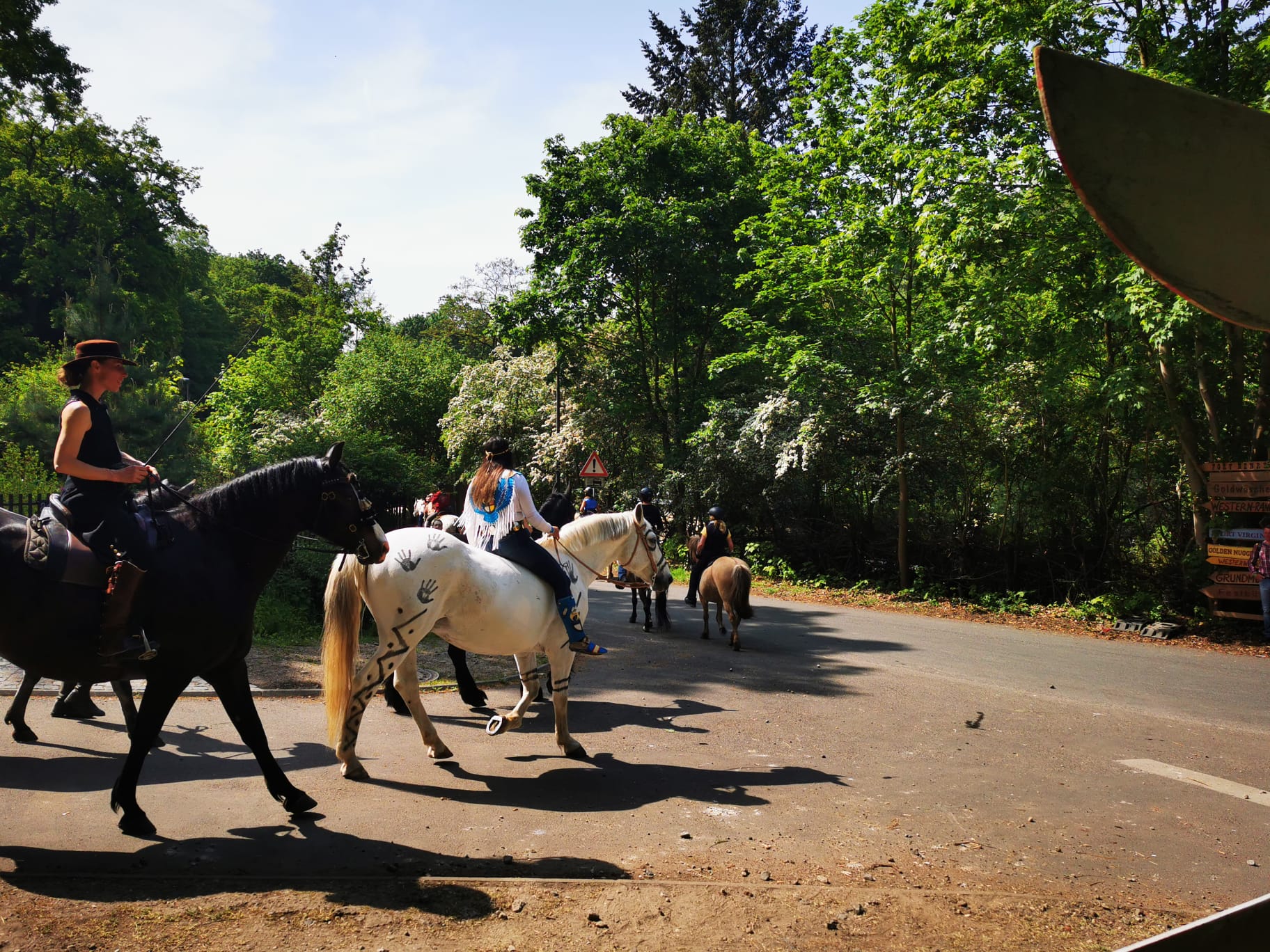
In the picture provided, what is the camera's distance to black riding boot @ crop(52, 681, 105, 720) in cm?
714

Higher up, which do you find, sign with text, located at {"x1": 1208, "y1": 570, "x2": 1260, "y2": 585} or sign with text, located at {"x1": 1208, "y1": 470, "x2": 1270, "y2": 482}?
sign with text, located at {"x1": 1208, "y1": 470, "x2": 1270, "y2": 482}

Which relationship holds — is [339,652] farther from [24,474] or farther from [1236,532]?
[24,474]

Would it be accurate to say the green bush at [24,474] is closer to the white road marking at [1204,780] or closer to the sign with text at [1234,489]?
the white road marking at [1204,780]

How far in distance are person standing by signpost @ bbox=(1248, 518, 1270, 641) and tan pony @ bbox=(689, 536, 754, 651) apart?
295 inches

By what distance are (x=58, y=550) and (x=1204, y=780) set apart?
25.5 ft

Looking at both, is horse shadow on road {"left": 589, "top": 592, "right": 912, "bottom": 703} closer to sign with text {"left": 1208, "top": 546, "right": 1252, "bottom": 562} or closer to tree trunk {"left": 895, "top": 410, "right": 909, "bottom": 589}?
tree trunk {"left": 895, "top": 410, "right": 909, "bottom": 589}

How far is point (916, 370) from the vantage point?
17.6m

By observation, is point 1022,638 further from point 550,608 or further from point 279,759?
point 279,759

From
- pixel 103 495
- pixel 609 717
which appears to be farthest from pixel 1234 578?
pixel 103 495

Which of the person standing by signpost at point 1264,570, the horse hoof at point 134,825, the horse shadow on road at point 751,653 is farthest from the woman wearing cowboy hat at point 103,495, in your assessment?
the person standing by signpost at point 1264,570

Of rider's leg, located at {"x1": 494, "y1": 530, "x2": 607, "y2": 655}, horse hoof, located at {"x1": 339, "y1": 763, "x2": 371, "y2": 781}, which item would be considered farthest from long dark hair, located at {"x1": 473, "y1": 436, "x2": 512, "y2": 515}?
horse hoof, located at {"x1": 339, "y1": 763, "x2": 371, "y2": 781}

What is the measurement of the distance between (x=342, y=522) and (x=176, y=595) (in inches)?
39.9

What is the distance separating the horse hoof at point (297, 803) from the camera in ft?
17.1

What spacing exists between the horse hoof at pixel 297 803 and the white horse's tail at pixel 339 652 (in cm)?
80
